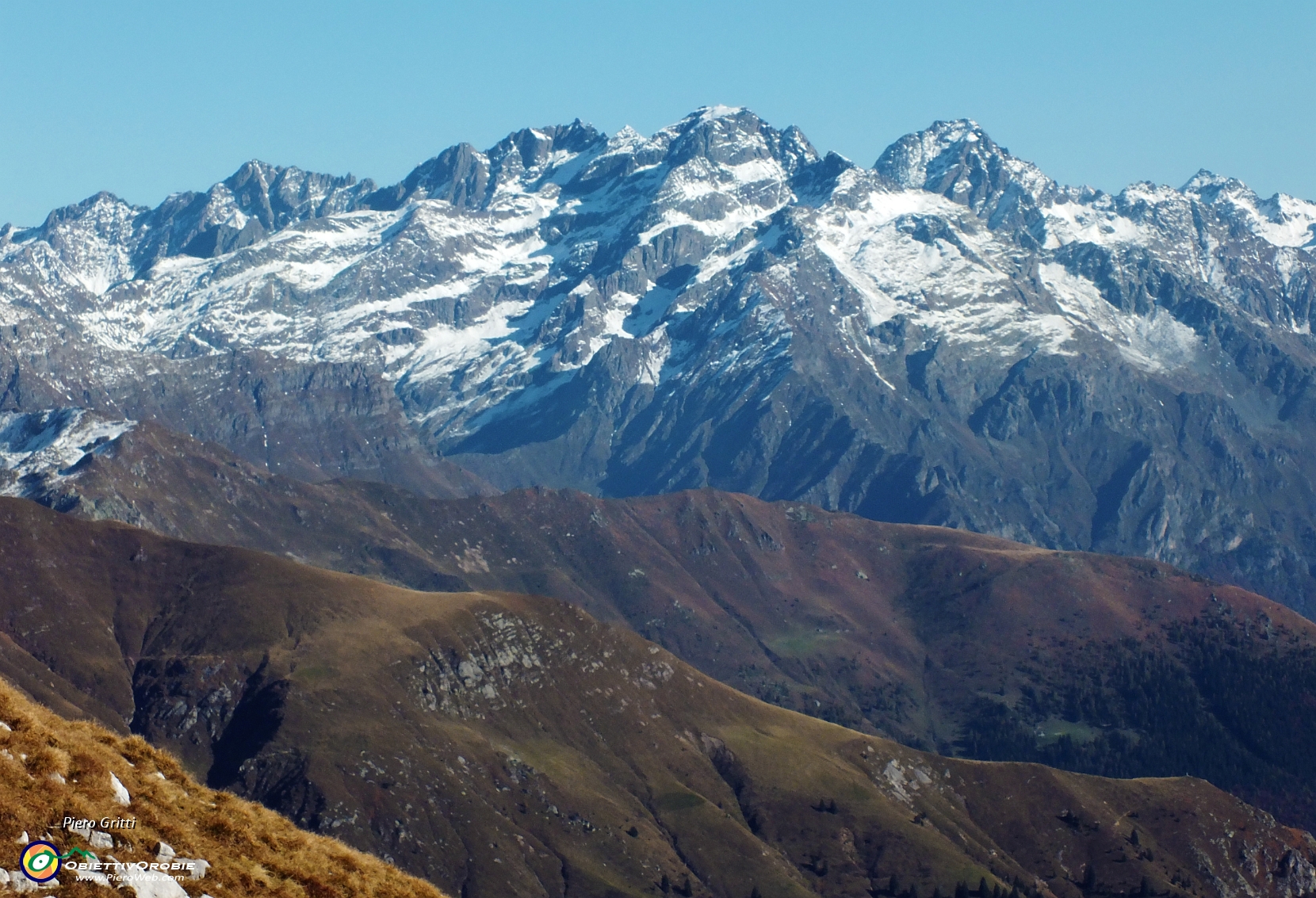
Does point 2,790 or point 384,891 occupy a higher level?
point 2,790

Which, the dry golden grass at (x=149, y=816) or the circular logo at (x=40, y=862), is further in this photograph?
the dry golden grass at (x=149, y=816)

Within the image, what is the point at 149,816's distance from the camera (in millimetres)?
50094

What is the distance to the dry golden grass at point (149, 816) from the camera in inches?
1844

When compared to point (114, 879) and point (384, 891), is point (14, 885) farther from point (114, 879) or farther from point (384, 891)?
point (384, 891)

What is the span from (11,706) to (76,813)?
6.30 meters

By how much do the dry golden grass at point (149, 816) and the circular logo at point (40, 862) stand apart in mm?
338

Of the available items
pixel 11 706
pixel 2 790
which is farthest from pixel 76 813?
pixel 11 706

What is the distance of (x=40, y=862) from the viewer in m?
43.8

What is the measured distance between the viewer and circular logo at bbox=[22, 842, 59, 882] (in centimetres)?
4341

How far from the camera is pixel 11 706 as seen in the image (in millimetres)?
51812

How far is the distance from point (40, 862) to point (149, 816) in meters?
6.42

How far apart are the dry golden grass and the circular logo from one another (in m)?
0.34

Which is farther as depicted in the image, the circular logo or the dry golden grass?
the dry golden grass

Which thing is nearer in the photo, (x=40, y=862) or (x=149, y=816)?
(x=40, y=862)
